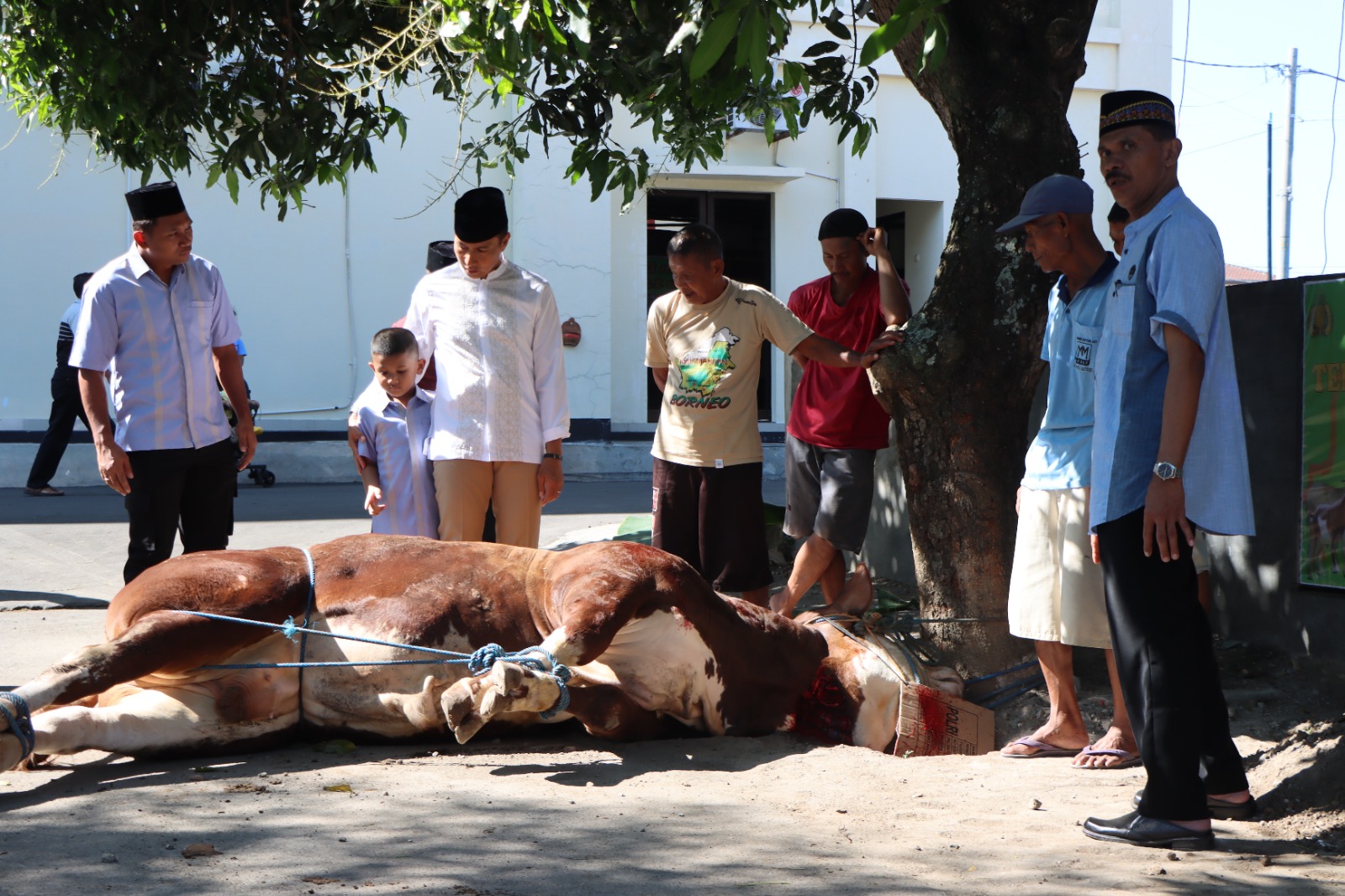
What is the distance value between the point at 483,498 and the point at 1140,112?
9.69 ft

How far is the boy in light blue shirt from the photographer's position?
17.7 feet

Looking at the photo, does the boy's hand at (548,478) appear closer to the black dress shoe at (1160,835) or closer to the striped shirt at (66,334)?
the black dress shoe at (1160,835)

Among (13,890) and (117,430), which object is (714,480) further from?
(13,890)

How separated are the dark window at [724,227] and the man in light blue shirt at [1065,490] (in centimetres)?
1165

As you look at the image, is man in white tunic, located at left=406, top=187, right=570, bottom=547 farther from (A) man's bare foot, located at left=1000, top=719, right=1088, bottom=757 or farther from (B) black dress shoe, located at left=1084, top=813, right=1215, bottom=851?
(B) black dress shoe, located at left=1084, top=813, right=1215, bottom=851

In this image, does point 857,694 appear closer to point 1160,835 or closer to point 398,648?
point 1160,835

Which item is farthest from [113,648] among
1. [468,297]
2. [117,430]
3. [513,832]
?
[468,297]

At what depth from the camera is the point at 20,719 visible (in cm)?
332

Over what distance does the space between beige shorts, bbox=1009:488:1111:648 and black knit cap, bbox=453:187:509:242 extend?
7.59 feet

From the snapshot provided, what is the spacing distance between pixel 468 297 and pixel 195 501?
4.54ft

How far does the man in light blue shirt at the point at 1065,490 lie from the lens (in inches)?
160

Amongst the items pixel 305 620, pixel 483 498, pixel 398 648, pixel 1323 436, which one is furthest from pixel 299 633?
pixel 1323 436

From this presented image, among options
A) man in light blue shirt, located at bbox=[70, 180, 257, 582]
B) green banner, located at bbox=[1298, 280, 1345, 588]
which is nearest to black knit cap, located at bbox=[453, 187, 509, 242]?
man in light blue shirt, located at bbox=[70, 180, 257, 582]

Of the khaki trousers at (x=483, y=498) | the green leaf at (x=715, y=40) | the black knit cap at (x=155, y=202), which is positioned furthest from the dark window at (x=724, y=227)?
the green leaf at (x=715, y=40)
